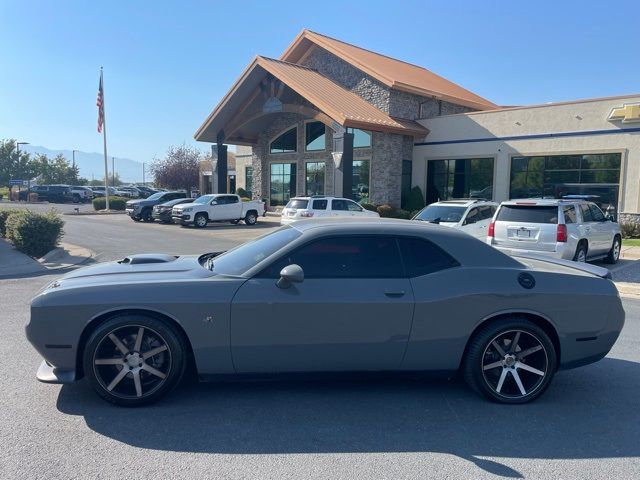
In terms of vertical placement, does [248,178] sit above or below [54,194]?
above

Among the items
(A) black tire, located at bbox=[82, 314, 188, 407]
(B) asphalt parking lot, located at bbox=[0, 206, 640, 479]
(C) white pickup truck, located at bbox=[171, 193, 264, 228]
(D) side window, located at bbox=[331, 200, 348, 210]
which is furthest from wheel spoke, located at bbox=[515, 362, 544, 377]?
(C) white pickup truck, located at bbox=[171, 193, 264, 228]

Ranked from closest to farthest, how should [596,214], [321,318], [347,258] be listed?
[321,318], [347,258], [596,214]

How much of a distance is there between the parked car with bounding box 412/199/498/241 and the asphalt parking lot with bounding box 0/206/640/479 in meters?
8.18

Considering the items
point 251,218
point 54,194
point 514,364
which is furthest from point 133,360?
point 54,194

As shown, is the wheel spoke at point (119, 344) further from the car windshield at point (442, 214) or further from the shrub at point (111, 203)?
the shrub at point (111, 203)

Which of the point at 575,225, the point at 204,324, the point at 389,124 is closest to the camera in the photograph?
the point at 204,324

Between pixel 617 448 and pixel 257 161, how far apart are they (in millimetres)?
30178

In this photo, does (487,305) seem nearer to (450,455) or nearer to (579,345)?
(579,345)

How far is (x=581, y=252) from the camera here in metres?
10.9

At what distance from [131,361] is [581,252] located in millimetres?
10036

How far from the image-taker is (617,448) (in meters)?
3.55

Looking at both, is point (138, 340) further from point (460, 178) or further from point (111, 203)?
point (111, 203)

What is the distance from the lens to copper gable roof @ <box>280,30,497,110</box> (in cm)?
2532

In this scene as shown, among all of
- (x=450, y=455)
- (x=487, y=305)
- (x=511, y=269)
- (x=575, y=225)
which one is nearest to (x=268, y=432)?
(x=450, y=455)
